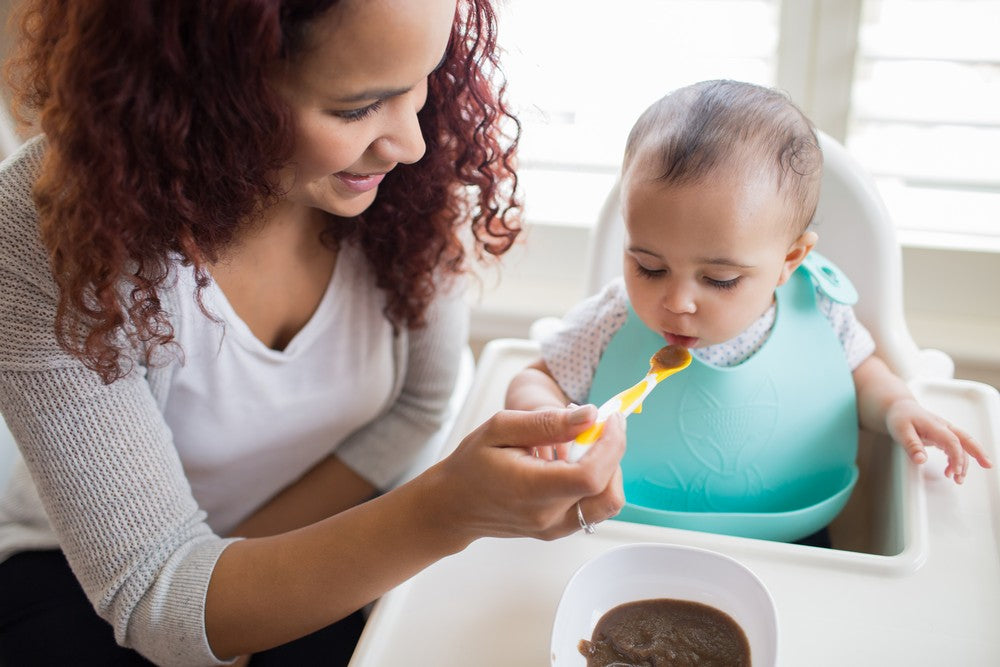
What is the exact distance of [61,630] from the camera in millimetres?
1027

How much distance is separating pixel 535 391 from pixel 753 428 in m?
0.25

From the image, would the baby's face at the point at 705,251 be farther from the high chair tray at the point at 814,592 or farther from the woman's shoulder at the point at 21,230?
the woman's shoulder at the point at 21,230

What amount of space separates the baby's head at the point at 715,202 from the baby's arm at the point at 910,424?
198 mm

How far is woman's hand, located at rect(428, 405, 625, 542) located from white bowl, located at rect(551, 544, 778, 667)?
5 centimetres

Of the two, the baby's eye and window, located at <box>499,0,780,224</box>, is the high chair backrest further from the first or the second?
window, located at <box>499,0,780,224</box>

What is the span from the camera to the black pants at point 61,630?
101 cm

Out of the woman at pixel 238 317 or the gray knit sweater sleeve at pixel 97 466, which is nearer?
the woman at pixel 238 317

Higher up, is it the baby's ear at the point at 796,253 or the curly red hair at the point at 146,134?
the curly red hair at the point at 146,134

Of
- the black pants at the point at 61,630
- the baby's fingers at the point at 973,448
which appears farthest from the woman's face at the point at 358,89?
the baby's fingers at the point at 973,448

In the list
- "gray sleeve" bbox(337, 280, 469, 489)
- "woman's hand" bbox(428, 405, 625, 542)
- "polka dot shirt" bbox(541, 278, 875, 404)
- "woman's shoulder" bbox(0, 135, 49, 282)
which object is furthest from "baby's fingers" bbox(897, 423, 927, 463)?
"woman's shoulder" bbox(0, 135, 49, 282)

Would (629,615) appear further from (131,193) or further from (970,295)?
(970,295)

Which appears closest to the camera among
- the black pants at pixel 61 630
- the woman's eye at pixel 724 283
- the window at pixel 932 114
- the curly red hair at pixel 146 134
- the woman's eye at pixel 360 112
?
the curly red hair at pixel 146 134

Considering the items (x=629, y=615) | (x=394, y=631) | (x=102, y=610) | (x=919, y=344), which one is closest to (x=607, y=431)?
(x=629, y=615)

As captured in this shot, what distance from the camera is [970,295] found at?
159 cm
